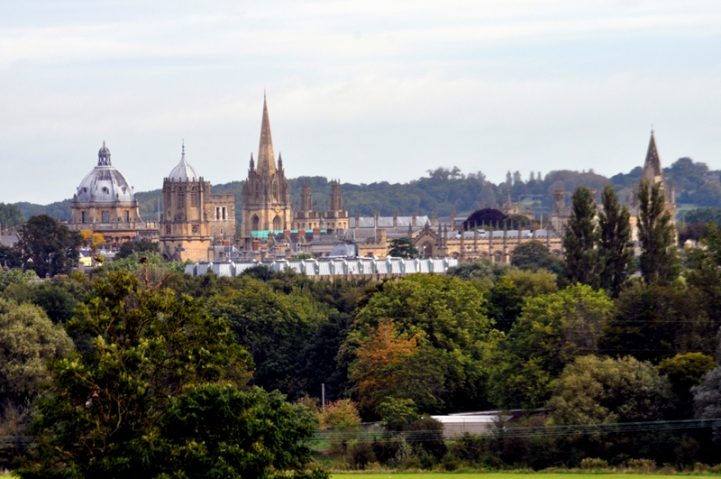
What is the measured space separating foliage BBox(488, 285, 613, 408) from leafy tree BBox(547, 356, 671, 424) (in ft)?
8.58

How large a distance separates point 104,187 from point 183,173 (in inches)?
1071

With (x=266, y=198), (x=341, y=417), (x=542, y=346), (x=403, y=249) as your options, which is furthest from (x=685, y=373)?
(x=266, y=198)

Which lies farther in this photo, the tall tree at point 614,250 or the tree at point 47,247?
the tree at point 47,247

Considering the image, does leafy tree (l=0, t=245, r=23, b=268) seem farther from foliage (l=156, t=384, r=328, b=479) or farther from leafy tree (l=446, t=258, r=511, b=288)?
foliage (l=156, t=384, r=328, b=479)

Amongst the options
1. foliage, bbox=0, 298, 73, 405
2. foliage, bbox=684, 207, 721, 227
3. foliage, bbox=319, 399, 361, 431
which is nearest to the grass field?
foliage, bbox=319, 399, 361, 431

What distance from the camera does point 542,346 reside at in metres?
45.0

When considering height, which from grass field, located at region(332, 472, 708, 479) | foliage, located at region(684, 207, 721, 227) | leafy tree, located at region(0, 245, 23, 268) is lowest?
grass field, located at region(332, 472, 708, 479)

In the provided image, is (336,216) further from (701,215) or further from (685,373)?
(685,373)

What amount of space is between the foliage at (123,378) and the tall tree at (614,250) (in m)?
29.5

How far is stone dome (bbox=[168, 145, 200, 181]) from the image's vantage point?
522ft

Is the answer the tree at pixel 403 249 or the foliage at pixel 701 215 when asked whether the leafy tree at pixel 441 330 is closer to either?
the tree at pixel 403 249

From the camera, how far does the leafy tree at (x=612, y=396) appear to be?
1517 inches

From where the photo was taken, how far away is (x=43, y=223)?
5153 inches

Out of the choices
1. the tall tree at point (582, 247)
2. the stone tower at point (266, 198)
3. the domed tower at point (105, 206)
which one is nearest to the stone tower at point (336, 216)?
the stone tower at point (266, 198)
